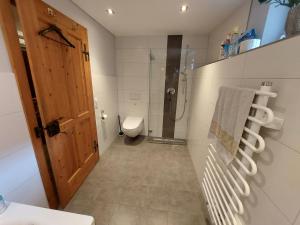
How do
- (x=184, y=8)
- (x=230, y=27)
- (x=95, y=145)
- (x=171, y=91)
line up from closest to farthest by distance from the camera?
(x=184, y=8)
(x=230, y=27)
(x=95, y=145)
(x=171, y=91)

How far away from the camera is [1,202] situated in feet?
2.53

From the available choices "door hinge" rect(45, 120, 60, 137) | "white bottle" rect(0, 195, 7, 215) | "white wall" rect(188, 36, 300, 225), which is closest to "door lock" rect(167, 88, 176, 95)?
"white wall" rect(188, 36, 300, 225)

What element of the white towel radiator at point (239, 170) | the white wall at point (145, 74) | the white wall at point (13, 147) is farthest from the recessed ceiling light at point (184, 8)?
the white wall at point (13, 147)

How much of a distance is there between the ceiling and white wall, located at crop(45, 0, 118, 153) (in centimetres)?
12

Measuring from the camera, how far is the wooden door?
1120 mm

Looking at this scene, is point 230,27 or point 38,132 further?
point 230,27

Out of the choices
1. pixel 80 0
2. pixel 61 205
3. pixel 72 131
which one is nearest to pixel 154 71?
pixel 80 0

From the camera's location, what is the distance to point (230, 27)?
5.67 feet

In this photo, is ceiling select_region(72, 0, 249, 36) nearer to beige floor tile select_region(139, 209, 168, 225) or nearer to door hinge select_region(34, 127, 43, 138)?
door hinge select_region(34, 127, 43, 138)

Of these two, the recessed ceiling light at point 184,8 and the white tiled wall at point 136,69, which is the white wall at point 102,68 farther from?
the recessed ceiling light at point 184,8

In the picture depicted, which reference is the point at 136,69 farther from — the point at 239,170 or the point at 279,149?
the point at 279,149

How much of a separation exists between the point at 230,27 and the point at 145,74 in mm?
1635

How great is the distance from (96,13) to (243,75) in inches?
74.8

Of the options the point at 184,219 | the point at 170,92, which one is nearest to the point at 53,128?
the point at 184,219
